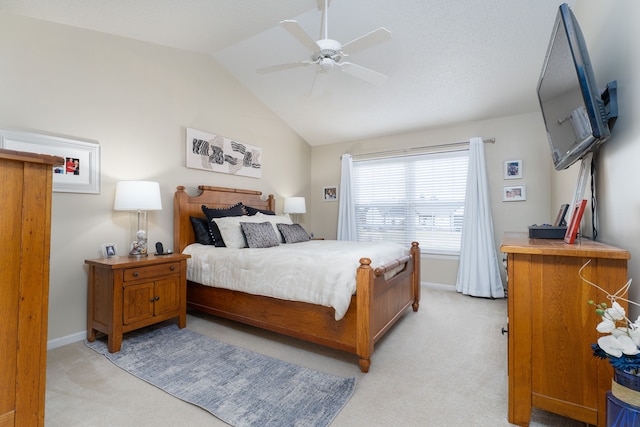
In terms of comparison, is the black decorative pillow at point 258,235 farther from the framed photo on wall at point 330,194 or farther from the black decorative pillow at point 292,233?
the framed photo on wall at point 330,194

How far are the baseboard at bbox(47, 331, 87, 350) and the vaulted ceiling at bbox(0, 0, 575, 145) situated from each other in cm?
260

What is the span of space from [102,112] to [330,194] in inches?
141

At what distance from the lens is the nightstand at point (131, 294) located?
235cm

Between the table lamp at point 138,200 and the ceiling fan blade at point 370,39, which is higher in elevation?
the ceiling fan blade at point 370,39

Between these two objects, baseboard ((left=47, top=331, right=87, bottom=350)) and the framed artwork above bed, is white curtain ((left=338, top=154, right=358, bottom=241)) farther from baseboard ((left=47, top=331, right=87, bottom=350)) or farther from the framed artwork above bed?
baseboard ((left=47, top=331, right=87, bottom=350))

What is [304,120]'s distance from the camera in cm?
488

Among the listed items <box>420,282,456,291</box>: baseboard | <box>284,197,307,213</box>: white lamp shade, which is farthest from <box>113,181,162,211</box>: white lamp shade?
<box>420,282,456,291</box>: baseboard

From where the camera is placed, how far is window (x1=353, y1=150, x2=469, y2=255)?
439 centimetres

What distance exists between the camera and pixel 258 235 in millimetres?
3135

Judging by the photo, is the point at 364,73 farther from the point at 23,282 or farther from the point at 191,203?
the point at 23,282

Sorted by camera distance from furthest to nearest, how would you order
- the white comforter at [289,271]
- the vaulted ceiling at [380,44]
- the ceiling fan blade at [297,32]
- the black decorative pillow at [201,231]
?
the black decorative pillow at [201,231], the vaulted ceiling at [380,44], the white comforter at [289,271], the ceiling fan blade at [297,32]

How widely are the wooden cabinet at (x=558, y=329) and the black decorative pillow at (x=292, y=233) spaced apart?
8.19 feet

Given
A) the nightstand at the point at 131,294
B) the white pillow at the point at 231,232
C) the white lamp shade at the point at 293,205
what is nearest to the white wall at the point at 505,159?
the white lamp shade at the point at 293,205

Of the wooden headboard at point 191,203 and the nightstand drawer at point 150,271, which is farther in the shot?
the wooden headboard at point 191,203
